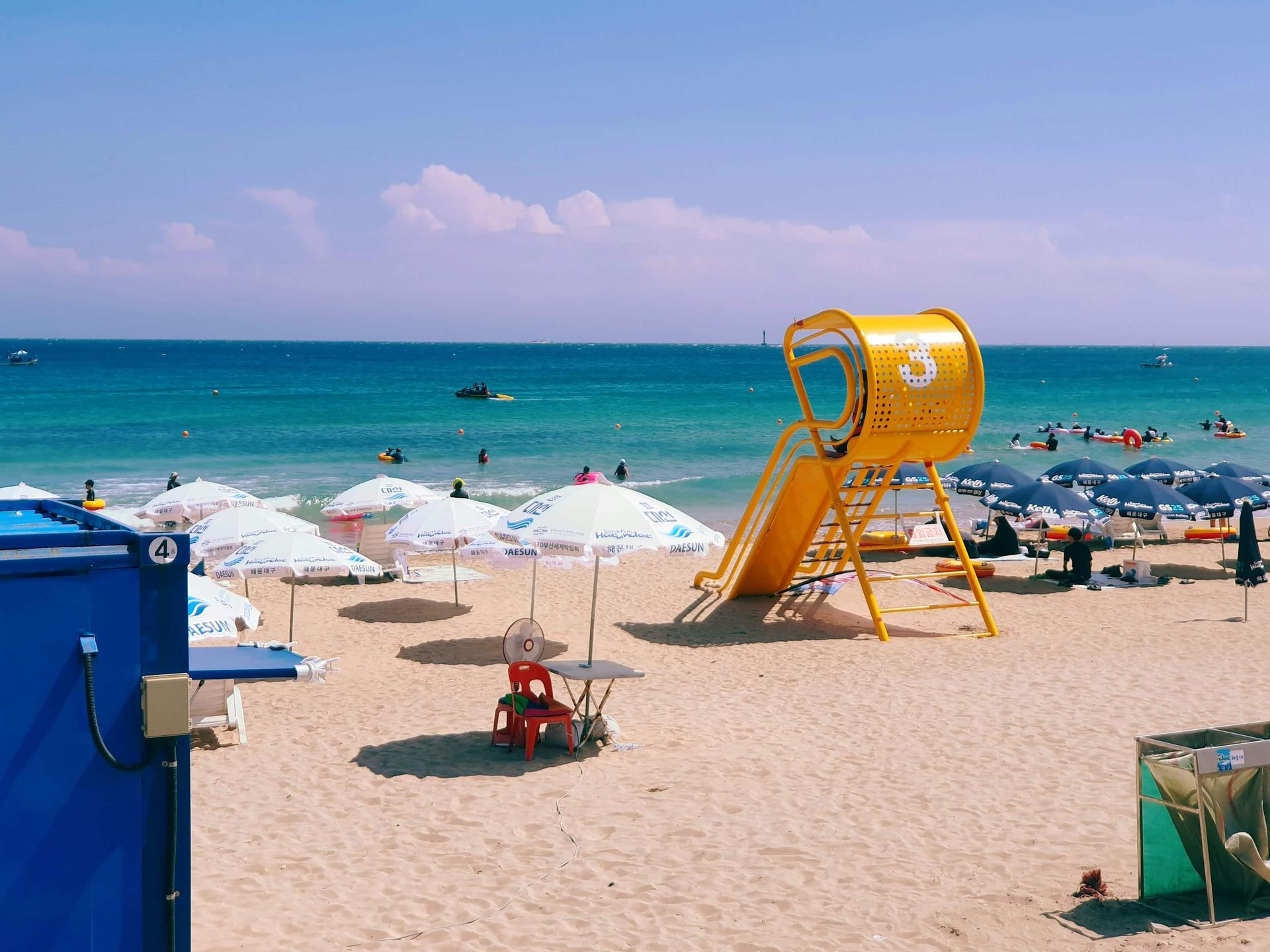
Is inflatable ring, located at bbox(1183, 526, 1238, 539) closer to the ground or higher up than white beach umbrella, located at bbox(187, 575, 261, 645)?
closer to the ground

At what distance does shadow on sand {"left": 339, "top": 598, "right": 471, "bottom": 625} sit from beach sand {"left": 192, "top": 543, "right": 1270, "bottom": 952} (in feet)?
1.20

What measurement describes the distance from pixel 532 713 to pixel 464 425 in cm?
4858

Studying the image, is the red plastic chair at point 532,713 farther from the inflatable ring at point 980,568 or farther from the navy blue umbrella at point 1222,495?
the navy blue umbrella at point 1222,495

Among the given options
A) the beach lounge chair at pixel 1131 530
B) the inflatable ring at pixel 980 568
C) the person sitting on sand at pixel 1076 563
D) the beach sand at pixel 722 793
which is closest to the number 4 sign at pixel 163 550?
the beach sand at pixel 722 793

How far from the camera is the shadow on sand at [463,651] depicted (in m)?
12.3

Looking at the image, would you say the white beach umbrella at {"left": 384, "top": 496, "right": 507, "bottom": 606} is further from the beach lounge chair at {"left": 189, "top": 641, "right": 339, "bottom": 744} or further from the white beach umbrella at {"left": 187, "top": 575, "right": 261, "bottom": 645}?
the beach lounge chair at {"left": 189, "top": 641, "right": 339, "bottom": 744}

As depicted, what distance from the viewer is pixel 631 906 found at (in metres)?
6.27

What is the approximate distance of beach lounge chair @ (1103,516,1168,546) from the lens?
21859mm

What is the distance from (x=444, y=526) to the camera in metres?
13.7

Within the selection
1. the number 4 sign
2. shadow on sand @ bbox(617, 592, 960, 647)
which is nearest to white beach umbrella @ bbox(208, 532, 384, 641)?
shadow on sand @ bbox(617, 592, 960, 647)

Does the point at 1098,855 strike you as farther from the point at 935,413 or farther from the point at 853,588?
the point at 853,588

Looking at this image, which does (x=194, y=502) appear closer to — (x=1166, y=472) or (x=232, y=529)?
(x=232, y=529)

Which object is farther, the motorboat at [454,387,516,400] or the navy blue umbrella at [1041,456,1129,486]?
the motorboat at [454,387,516,400]

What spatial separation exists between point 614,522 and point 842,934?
544 centimetres
